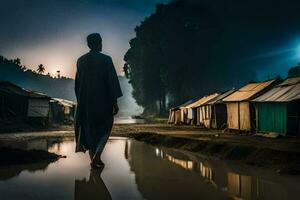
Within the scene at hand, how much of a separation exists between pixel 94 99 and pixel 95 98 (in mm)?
30

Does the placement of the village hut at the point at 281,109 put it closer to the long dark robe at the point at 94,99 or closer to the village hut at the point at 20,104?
the long dark robe at the point at 94,99

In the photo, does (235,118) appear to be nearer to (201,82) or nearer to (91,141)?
(91,141)

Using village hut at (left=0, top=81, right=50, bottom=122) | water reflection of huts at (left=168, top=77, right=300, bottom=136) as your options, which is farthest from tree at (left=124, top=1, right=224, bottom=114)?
water reflection of huts at (left=168, top=77, right=300, bottom=136)

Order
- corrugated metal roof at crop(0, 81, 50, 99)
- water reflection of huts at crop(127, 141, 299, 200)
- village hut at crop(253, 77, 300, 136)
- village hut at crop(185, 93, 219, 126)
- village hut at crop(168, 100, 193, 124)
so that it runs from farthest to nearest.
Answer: village hut at crop(168, 100, 193, 124) < corrugated metal roof at crop(0, 81, 50, 99) < village hut at crop(185, 93, 219, 126) < village hut at crop(253, 77, 300, 136) < water reflection of huts at crop(127, 141, 299, 200)

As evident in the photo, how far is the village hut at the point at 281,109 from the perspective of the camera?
18.9 meters

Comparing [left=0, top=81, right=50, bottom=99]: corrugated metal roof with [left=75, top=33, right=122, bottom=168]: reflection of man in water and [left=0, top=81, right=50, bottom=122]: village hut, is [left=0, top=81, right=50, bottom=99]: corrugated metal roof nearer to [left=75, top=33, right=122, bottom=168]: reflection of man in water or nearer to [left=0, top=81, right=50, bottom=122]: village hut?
[left=0, top=81, right=50, bottom=122]: village hut

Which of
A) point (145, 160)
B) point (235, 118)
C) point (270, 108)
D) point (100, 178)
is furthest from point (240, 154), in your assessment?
point (235, 118)

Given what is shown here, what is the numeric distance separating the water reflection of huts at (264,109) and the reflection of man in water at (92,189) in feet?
45.3

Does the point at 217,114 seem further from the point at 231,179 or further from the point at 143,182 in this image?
the point at 143,182

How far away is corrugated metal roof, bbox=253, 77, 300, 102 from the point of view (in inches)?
733

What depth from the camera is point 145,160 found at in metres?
9.73

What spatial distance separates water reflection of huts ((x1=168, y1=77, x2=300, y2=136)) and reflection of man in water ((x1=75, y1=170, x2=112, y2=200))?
13.8 meters

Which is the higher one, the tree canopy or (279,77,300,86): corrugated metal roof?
the tree canopy

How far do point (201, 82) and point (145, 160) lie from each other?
159ft
